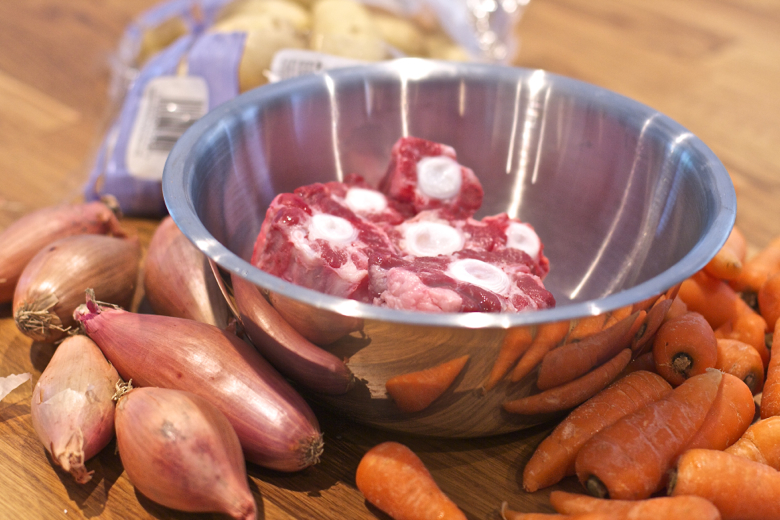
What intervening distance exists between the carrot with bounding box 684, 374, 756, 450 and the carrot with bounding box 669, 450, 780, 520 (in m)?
0.08

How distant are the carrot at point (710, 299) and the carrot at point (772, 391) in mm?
155

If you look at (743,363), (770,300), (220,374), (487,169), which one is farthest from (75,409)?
(770,300)

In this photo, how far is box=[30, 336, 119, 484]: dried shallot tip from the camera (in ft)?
3.29

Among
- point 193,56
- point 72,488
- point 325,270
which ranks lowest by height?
point 72,488

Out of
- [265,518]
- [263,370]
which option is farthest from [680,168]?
[265,518]

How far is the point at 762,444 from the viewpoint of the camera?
1.11 meters

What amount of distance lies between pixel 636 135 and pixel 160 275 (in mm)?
975

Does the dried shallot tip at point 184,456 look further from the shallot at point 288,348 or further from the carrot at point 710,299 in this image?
the carrot at point 710,299

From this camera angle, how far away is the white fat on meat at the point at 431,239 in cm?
130

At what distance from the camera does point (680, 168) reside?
1.27 metres

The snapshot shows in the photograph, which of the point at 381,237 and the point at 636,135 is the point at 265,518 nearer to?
the point at 381,237

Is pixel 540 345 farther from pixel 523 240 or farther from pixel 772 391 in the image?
pixel 772 391

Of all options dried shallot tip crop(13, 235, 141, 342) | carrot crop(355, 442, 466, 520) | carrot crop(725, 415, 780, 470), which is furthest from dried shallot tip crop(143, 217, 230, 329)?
carrot crop(725, 415, 780, 470)

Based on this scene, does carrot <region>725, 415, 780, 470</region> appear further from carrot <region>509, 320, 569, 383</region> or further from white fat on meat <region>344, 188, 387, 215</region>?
white fat on meat <region>344, 188, 387, 215</region>
